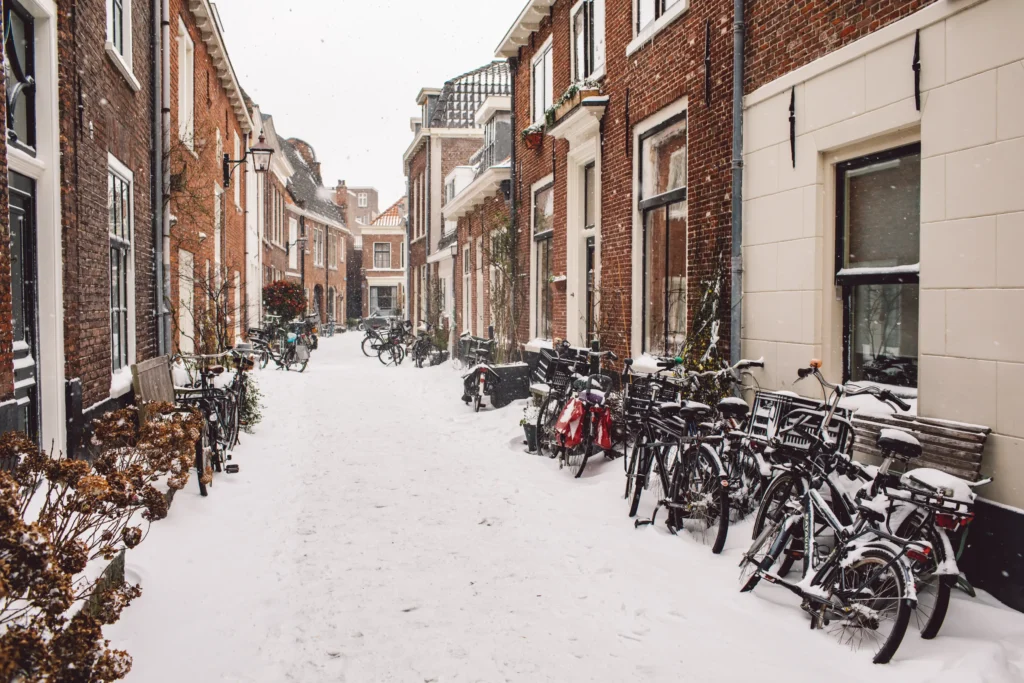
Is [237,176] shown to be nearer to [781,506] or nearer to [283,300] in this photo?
[283,300]

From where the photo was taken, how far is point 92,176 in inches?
266

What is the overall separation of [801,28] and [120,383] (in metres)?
6.64

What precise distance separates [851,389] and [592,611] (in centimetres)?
208

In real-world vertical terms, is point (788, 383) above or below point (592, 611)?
above

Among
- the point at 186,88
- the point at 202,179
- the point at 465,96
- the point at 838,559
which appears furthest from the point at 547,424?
the point at 465,96

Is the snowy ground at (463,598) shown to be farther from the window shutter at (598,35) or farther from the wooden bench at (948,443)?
the window shutter at (598,35)

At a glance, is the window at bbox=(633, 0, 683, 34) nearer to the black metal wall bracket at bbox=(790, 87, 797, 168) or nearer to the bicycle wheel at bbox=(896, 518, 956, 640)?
the black metal wall bracket at bbox=(790, 87, 797, 168)

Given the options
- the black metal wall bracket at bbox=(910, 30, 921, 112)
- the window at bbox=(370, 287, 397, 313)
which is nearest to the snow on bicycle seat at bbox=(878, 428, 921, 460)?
the black metal wall bracket at bbox=(910, 30, 921, 112)

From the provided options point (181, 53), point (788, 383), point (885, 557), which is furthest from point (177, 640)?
point (181, 53)

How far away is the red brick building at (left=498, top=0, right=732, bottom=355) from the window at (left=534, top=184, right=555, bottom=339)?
32 millimetres

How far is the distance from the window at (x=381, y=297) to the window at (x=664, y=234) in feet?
144

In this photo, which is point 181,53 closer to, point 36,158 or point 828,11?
point 36,158

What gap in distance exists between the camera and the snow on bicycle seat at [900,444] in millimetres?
3770

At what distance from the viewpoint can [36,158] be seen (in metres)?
5.63
